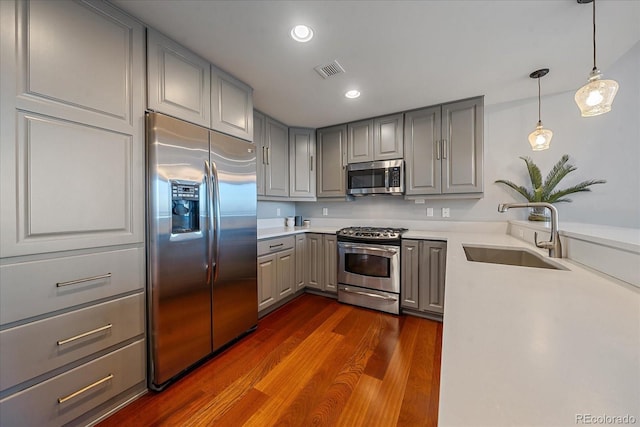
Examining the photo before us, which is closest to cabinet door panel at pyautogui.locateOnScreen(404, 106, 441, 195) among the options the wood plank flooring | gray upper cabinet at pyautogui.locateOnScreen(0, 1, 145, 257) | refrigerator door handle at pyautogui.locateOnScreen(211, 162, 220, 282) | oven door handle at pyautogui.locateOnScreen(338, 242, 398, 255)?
oven door handle at pyautogui.locateOnScreen(338, 242, 398, 255)

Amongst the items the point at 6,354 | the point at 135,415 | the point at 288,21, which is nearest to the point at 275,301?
the point at 135,415

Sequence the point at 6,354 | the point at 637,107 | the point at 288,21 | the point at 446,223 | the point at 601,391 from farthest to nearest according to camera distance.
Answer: the point at 446,223, the point at 637,107, the point at 288,21, the point at 6,354, the point at 601,391

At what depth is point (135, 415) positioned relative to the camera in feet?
4.48

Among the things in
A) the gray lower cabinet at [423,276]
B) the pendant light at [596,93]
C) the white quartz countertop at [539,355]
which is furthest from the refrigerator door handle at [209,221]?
the pendant light at [596,93]

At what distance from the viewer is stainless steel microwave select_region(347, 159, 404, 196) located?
9.22ft

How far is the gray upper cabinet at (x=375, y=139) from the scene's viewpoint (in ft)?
9.40

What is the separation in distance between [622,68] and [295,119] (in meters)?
3.11

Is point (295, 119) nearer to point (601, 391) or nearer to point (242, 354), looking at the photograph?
point (242, 354)

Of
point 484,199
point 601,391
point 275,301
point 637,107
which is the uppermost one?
point 637,107

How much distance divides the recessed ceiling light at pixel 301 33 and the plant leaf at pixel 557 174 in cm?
254

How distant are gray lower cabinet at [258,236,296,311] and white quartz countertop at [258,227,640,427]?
191 centimetres

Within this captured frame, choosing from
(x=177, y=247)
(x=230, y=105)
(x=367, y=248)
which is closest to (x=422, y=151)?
(x=367, y=248)

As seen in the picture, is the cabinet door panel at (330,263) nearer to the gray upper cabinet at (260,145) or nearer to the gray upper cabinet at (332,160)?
the gray upper cabinet at (332,160)

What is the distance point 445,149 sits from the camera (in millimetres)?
2627
